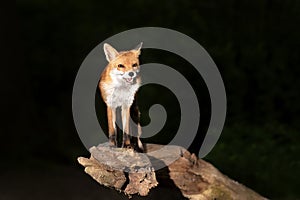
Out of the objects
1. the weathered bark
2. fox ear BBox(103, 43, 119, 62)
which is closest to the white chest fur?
fox ear BBox(103, 43, 119, 62)

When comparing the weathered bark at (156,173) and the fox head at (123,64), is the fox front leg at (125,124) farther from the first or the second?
the fox head at (123,64)

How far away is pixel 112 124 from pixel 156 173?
3.00 ft

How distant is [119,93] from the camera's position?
6.48 feet

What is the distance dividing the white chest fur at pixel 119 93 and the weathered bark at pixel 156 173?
0.28 metres

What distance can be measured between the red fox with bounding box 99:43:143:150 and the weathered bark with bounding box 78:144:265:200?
221 millimetres

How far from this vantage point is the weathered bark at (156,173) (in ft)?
7.47

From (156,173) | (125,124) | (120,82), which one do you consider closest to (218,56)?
(156,173)

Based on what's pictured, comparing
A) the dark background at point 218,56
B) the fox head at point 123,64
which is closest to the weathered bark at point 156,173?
the fox head at point 123,64

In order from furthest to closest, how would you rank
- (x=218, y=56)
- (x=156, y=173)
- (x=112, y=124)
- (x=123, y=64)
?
A: 1. (x=218, y=56)
2. (x=156, y=173)
3. (x=112, y=124)
4. (x=123, y=64)

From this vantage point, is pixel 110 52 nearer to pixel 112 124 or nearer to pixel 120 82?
pixel 120 82

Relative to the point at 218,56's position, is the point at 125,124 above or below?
Result: below

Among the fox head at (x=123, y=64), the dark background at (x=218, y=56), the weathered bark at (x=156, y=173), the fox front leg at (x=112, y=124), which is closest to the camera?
the fox head at (x=123, y=64)

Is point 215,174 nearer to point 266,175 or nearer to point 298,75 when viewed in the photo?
point 266,175

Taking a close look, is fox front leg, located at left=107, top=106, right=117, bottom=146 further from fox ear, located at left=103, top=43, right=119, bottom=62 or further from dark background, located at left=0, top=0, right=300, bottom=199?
dark background, located at left=0, top=0, right=300, bottom=199
